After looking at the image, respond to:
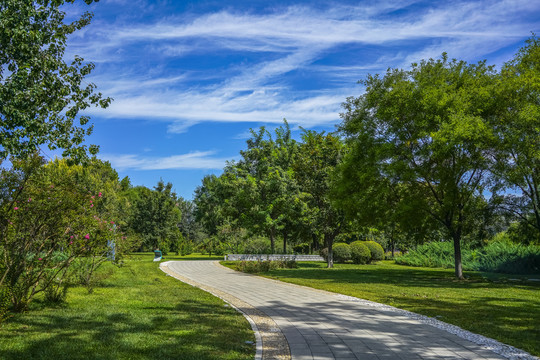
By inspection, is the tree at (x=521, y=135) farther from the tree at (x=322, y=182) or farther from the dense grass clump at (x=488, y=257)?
the tree at (x=322, y=182)

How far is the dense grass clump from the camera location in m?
22.4

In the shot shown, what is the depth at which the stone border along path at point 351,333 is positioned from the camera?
591 centimetres

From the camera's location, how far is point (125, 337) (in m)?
6.51

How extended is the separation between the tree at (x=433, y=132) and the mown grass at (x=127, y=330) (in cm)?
1211

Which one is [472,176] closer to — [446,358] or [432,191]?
[432,191]

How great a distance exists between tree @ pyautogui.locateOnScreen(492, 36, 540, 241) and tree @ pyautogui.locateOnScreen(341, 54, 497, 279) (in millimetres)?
617

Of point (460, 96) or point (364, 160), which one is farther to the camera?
point (364, 160)

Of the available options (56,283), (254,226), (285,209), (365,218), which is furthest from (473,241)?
(56,283)

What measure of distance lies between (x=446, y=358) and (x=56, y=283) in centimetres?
866

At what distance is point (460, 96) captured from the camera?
1838cm

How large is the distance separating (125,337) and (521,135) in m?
16.4

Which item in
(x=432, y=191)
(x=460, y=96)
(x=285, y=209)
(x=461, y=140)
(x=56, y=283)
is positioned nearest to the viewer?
(x=56, y=283)

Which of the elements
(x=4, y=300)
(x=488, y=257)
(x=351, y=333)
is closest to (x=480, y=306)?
(x=351, y=333)

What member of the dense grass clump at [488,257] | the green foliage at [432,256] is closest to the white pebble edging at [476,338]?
the dense grass clump at [488,257]
